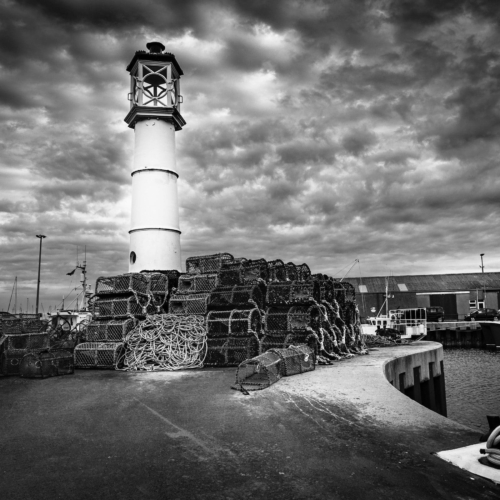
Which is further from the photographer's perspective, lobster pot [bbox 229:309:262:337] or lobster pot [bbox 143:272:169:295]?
lobster pot [bbox 143:272:169:295]

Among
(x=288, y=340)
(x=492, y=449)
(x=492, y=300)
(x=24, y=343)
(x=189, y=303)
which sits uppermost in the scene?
(x=492, y=300)

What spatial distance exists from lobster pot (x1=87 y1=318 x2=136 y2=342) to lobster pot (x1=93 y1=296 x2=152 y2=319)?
1.59ft

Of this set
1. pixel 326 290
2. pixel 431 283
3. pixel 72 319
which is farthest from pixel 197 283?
pixel 431 283

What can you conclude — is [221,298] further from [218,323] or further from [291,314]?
[291,314]

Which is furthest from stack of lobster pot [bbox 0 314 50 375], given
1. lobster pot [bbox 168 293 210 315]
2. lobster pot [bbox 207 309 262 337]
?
lobster pot [bbox 207 309 262 337]

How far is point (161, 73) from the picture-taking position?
18516 millimetres

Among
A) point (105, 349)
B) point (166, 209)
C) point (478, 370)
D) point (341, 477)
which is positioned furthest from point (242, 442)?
point (478, 370)

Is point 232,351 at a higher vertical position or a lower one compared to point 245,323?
lower

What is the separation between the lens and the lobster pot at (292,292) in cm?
1154

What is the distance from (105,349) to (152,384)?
9.78 ft

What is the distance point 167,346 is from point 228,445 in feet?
21.9

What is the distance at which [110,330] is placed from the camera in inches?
457

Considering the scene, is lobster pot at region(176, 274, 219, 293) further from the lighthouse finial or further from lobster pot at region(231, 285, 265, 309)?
the lighthouse finial

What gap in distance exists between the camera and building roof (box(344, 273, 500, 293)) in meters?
54.5
